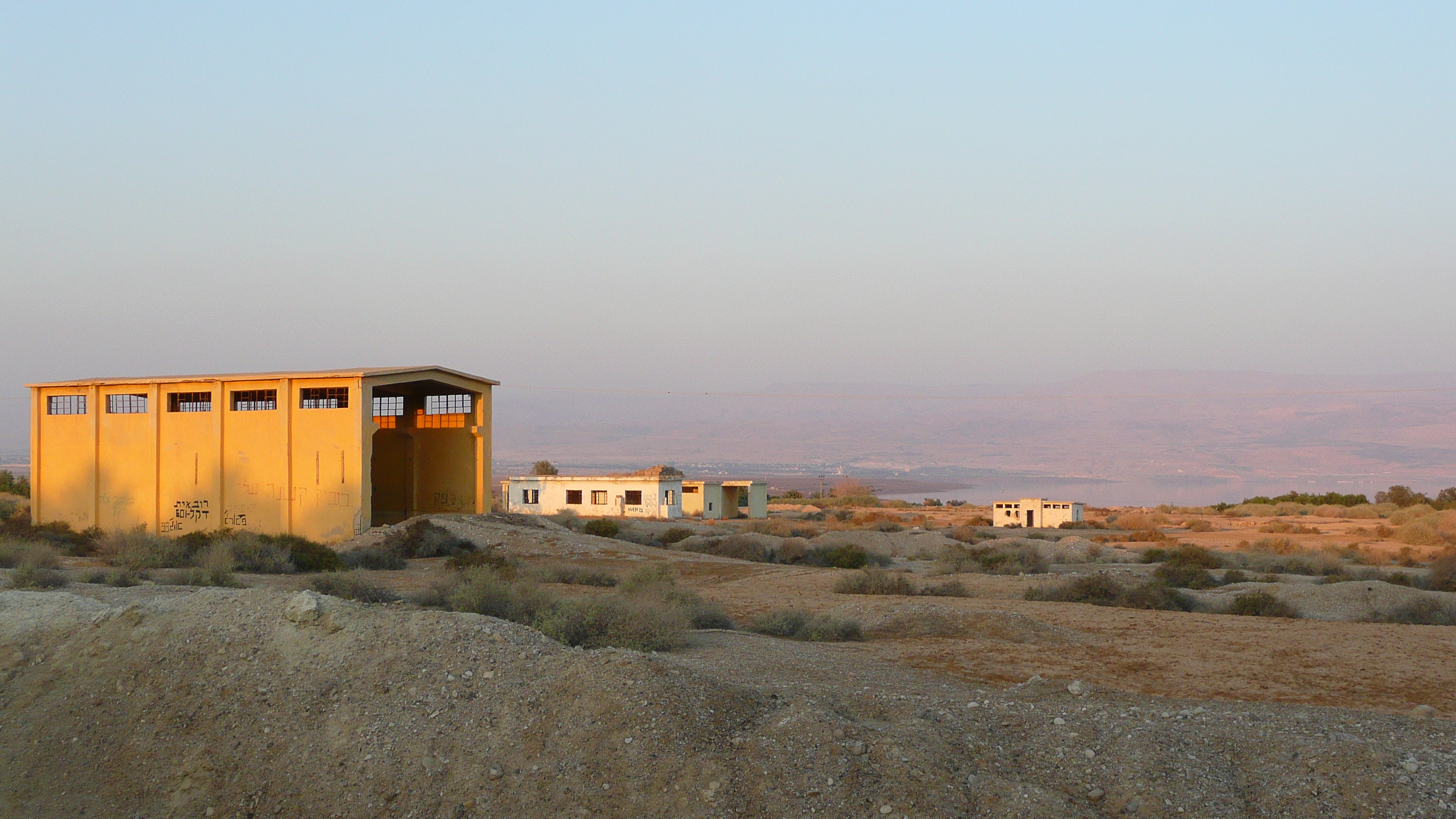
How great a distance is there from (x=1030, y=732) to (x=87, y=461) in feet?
122

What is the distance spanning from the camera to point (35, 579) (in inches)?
675

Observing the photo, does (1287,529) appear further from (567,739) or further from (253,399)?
(567,739)

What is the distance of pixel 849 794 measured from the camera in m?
7.14

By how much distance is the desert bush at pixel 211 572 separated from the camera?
18.7 m

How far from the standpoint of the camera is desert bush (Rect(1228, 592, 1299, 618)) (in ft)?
63.7

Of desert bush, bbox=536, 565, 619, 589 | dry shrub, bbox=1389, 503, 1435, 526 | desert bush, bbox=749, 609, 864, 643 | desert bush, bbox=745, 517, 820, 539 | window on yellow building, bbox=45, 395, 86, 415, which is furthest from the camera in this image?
dry shrub, bbox=1389, 503, 1435, 526

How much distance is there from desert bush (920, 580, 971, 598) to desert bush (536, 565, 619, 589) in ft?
22.1

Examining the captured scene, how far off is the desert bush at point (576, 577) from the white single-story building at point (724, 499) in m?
32.2

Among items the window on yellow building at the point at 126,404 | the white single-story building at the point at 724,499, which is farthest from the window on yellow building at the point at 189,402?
the white single-story building at the point at 724,499

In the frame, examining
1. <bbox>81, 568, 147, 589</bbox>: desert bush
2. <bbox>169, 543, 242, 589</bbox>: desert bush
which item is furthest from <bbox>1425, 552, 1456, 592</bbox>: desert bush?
<bbox>81, 568, 147, 589</bbox>: desert bush

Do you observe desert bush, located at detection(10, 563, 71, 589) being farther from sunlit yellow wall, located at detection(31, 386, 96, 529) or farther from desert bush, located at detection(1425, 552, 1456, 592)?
desert bush, located at detection(1425, 552, 1456, 592)

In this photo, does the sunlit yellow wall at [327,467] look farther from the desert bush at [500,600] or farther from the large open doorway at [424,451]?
the desert bush at [500,600]

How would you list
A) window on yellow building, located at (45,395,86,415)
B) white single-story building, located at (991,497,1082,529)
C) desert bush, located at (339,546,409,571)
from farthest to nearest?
1. white single-story building, located at (991,497,1082,529)
2. window on yellow building, located at (45,395,86,415)
3. desert bush, located at (339,546,409,571)

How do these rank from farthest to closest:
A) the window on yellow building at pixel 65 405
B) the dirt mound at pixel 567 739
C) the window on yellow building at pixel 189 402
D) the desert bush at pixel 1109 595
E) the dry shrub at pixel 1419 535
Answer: the dry shrub at pixel 1419 535 < the window on yellow building at pixel 65 405 < the window on yellow building at pixel 189 402 < the desert bush at pixel 1109 595 < the dirt mound at pixel 567 739
